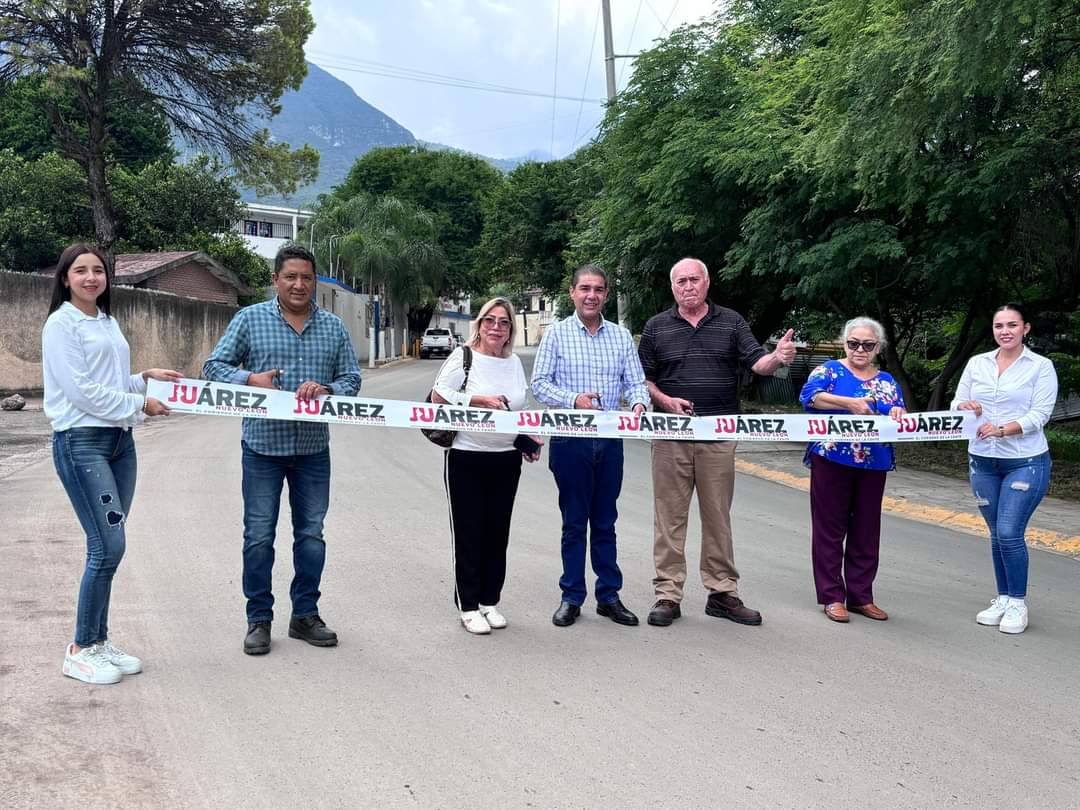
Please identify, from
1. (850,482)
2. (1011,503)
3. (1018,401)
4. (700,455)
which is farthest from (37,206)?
(1011,503)

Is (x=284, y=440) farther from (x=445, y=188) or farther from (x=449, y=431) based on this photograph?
(x=445, y=188)

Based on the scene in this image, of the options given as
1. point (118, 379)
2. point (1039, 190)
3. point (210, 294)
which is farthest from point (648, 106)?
point (210, 294)

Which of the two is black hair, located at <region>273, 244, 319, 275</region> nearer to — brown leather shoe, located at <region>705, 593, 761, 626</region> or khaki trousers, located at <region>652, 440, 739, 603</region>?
khaki trousers, located at <region>652, 440, 739, 603</region>

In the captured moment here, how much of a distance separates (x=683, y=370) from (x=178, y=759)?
3323 mm

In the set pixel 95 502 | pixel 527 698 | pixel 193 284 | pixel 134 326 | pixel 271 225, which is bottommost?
pixel 527 698

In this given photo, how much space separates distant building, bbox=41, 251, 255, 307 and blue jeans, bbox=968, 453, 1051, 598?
24.1 m

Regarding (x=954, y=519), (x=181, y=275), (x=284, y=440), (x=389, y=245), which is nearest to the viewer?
(x=284, y=440)

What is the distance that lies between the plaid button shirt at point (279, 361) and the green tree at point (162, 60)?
19.3 meters

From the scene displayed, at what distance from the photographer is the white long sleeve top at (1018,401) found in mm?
5352

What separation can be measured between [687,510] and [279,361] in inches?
94.5

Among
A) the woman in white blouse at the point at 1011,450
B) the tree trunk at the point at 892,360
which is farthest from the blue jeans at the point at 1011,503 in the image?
the tree trunk at the point at 892,360

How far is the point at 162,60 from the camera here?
2280 centimetres

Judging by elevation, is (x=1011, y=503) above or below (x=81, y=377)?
below

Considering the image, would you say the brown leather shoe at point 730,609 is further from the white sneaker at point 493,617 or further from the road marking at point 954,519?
the road marking at point 954,519
